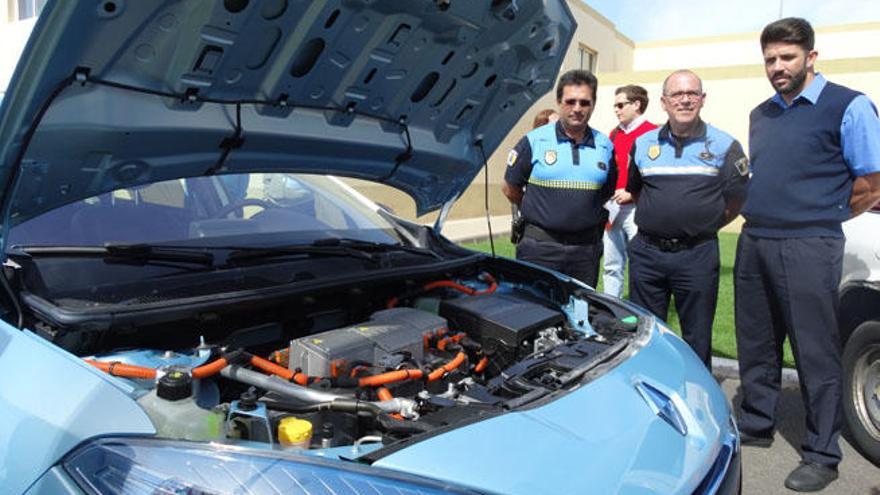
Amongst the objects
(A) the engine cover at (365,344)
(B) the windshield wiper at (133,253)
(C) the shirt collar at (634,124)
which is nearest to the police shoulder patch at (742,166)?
(C) the shirt collar at (634,124)

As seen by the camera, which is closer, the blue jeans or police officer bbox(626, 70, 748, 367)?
police officer bbox(626, 70, 748, 367)

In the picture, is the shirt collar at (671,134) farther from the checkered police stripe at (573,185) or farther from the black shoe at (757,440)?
the black shoe at (757,440)

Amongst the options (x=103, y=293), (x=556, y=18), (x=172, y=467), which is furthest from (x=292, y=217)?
(x=172, y=467)

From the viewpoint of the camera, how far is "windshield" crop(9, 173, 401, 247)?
2145mm

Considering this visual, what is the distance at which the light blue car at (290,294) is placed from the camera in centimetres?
137

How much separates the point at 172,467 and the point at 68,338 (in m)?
0.63

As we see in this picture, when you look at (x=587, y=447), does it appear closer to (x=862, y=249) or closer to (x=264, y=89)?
(x=264, y=89)

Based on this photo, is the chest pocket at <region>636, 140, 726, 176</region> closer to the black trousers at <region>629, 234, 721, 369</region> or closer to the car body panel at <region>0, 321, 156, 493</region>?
the black trousers at <region>629, 234, 721, 369</region>

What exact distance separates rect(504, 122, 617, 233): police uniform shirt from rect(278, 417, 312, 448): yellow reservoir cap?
2.46m

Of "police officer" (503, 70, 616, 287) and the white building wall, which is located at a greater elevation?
the white building wall

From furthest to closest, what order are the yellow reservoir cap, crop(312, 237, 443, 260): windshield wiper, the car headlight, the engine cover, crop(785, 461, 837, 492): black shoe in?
Result: crop(785, 461, 837, 492): black shoe < crop(312, 237, 443, 260): windshield wiper < the engine cover < the yellow reservoir cap < the car headlight

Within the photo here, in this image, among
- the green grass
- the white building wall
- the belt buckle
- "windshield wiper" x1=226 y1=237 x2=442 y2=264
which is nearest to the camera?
"windshield wiper" x1=226 y1=237 x2=442 y2=264

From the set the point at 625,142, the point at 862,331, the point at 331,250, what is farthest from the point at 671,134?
the point at 331,250

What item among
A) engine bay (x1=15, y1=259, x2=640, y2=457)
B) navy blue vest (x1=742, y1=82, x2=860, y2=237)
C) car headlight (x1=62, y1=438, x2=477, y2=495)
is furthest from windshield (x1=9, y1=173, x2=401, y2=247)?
navy blue vest (x1=742, y1=82, x2=860, y2=237)
